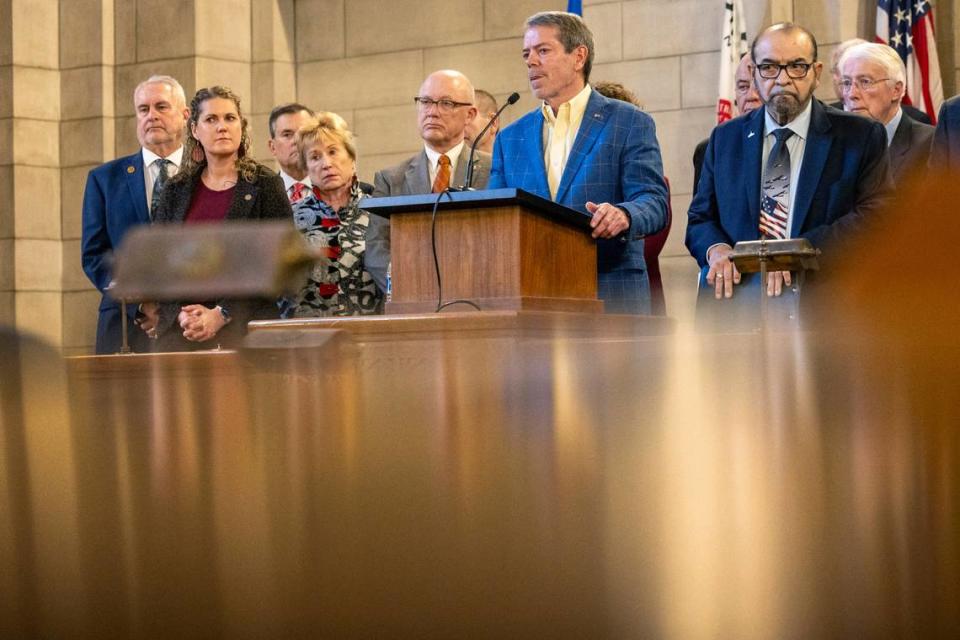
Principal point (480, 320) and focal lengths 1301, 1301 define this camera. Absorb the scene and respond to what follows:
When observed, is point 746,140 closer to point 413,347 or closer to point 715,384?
point 413,347

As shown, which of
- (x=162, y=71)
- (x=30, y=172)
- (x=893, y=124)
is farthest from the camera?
(x=30, y=172)

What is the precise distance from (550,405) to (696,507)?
0.47 meters

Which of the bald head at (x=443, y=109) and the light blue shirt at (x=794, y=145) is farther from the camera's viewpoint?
the bald head at (x=443, y=109)

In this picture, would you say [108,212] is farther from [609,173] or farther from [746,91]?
[746,91]

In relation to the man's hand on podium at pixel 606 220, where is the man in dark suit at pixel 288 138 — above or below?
above

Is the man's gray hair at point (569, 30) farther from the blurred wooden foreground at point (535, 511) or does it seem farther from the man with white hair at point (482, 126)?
the blurred wooden foreground at point (535, 511)

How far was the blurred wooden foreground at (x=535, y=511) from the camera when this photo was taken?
697 mm

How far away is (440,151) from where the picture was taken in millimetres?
4145

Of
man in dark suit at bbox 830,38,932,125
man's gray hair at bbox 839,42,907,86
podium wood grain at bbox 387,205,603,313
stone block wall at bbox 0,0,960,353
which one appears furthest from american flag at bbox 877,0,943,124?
podium wood grain at bbox 387,205,603,313

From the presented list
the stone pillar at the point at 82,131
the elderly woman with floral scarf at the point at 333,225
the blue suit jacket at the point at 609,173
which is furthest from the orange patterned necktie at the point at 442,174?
the stone pillar at the point at 82,131

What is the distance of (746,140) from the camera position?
3.71 metres

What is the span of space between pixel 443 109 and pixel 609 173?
2.32 ft

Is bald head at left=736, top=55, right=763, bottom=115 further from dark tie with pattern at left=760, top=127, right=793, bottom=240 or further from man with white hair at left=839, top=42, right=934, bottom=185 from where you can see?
dark tie with pattern at left=760, top=127, right=793, bottom=240

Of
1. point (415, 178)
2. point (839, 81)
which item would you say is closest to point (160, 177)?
point (415, 178)
